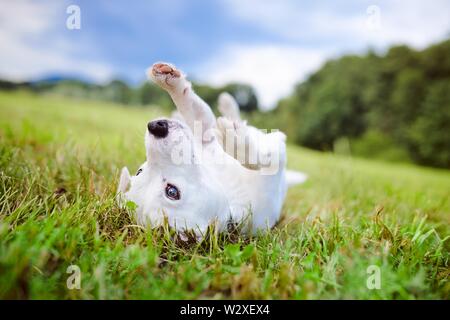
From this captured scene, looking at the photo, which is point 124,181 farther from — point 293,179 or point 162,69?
point 293,179

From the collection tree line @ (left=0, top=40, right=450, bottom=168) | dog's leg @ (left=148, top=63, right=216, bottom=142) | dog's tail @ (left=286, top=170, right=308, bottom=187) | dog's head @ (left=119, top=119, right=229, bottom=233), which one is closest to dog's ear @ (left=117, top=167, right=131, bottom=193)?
dog's head @ (left=119, top=119, right=229, bottom=233)

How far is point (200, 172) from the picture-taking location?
1839 mm

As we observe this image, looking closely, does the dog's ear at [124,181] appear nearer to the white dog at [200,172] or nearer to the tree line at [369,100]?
the white dog at [200,172]

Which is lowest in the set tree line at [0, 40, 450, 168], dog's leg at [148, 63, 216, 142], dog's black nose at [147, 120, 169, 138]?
dog's black nose at [147, 120, 169, 138]

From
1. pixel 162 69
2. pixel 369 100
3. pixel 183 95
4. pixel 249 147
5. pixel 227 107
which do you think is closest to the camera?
pixel 249 147

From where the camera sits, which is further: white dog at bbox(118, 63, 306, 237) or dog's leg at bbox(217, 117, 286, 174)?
dog's leg at bbox(217, 117, 286, 174)

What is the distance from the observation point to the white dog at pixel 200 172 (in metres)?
1.76

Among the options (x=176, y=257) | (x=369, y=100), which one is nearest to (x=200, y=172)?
(x=176, y=257)

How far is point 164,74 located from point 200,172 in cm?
64

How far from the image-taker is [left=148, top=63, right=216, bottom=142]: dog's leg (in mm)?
2100

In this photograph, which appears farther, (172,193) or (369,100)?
(369,100)

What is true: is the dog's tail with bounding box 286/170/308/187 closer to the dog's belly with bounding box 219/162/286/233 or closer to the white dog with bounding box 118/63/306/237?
the white dog with bounding box 118/63/306/237
